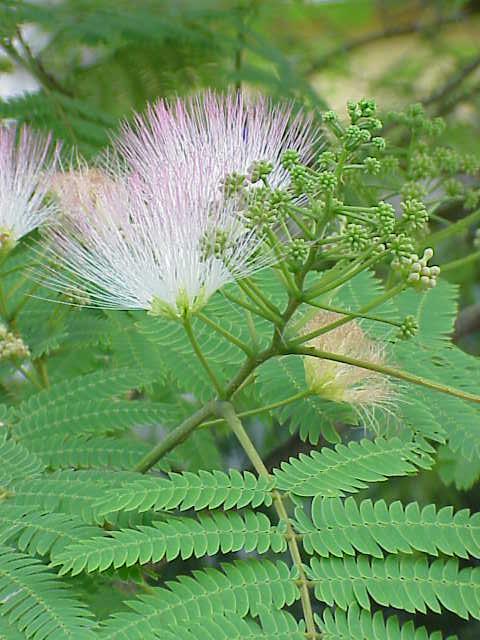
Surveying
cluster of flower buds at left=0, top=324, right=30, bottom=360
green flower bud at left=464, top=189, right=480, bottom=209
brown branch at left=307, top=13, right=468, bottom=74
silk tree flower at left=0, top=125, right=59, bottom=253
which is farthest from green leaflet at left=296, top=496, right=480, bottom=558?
brown branch at left=307, top=13, right=468, bottom=74

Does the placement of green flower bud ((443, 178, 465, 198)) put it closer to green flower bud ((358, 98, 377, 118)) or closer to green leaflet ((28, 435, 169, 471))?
green flower bud ((358, 98, 377, 118))

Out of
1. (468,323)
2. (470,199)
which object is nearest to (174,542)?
(470,199)

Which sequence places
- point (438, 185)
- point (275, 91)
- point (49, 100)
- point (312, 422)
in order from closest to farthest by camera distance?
1. point (312, 422)
2. point (438, 185)
3. point (49, 100)
4. point (275, 91)

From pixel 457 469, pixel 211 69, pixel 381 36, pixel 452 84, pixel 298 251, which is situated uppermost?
pixel 381 36

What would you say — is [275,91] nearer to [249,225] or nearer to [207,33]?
[207,33]

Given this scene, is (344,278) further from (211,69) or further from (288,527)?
(211,69)

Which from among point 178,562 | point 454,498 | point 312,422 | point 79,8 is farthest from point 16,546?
point 454,498
